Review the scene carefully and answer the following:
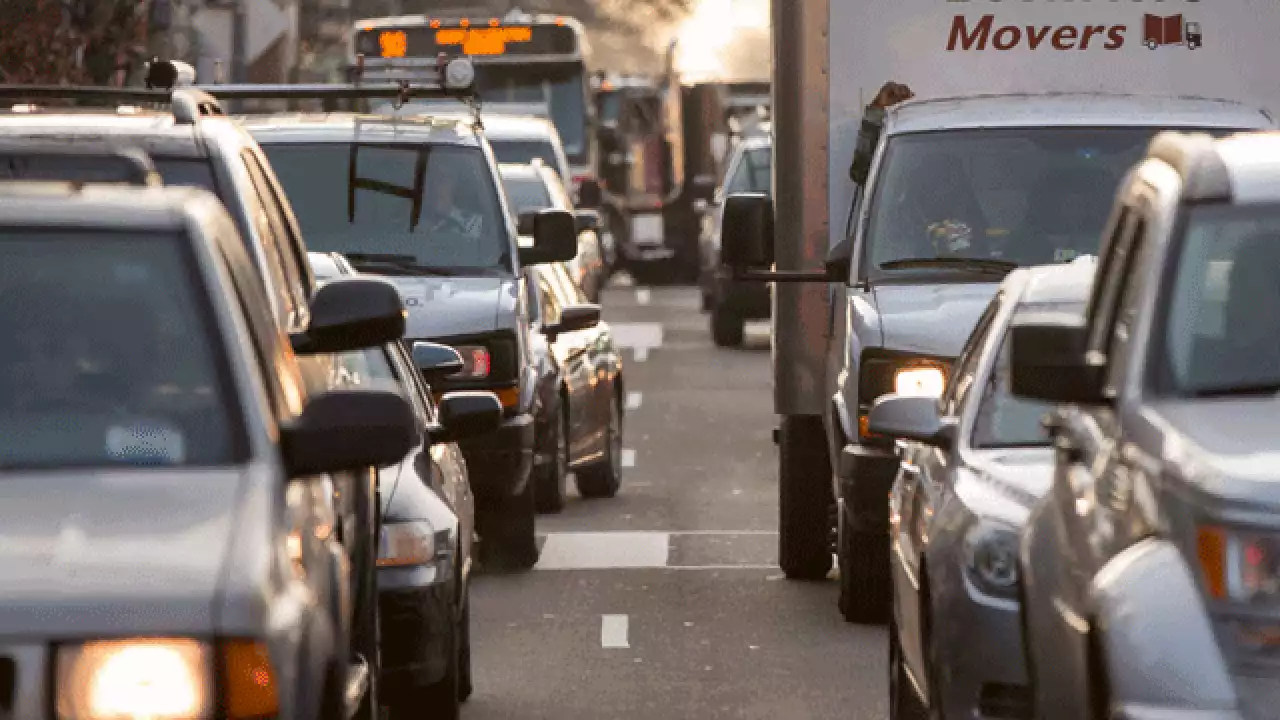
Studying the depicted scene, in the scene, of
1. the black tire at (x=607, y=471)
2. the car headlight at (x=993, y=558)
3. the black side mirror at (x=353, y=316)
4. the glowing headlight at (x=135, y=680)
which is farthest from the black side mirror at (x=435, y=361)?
the glowing headlight at (x=135, y=680)

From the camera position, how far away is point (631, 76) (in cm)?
6662

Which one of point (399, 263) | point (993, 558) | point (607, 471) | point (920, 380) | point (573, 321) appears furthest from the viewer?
point (607, 471)

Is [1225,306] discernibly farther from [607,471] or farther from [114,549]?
[607,471]

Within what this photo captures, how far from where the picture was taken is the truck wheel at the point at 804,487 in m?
15.3

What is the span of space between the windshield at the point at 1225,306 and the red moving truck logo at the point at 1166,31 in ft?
25.5

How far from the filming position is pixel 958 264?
13.9 metres

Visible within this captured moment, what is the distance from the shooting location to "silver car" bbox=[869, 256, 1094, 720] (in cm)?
904

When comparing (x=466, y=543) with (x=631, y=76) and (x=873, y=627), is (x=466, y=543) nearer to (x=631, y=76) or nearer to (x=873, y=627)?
(x=873, y=627)

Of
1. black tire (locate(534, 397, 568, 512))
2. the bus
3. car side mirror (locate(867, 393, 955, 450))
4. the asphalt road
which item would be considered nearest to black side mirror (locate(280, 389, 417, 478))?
Result: car side mirror (locate(867, 393, 955, 450))

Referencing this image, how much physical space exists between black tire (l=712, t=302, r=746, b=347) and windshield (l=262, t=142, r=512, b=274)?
57.6 feet

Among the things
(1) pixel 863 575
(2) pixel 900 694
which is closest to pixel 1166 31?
(1) pixel 863 575

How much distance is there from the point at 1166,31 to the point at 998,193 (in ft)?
5.63

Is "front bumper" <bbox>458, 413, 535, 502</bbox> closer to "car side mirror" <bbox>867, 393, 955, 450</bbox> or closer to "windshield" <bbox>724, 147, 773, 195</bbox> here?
"car side mirror" <bbox>867, 393, 955, 450</bbox>

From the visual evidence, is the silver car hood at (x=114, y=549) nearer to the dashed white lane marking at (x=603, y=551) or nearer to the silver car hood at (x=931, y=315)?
the silver car hood at (x=931, y=315)
